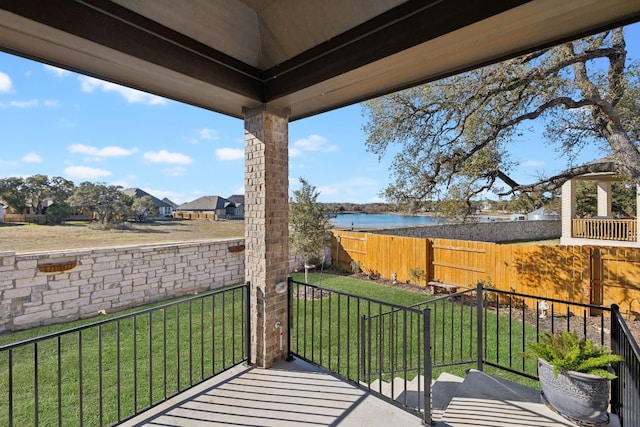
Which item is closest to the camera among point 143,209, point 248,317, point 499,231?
point 248,317

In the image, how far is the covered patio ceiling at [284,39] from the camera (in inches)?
58.7

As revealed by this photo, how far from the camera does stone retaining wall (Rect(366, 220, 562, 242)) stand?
14.3 meters

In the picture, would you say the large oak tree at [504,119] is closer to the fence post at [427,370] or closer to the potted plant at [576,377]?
the potted plant at [576,377]

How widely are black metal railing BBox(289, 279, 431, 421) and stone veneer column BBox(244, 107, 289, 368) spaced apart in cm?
24

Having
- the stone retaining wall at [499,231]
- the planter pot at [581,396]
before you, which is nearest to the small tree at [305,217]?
the planter pot at [581,396]

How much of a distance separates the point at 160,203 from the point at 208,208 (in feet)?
3.64

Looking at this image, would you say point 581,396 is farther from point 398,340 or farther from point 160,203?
point 160,203

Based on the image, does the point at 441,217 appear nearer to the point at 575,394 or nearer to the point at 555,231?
the point at 575,394

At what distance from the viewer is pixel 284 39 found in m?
2.33

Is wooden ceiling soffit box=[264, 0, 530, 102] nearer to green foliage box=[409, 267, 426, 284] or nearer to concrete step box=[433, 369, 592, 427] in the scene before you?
concrete step box=[433, 369, 592, 427]

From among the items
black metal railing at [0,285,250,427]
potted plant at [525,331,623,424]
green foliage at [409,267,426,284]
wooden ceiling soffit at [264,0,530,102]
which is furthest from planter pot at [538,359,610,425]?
green foliage at [409,267,426,284]

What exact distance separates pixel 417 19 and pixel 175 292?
22.0ft

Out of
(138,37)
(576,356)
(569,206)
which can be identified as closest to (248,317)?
(138,37)

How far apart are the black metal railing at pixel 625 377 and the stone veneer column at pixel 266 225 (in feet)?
7.94
